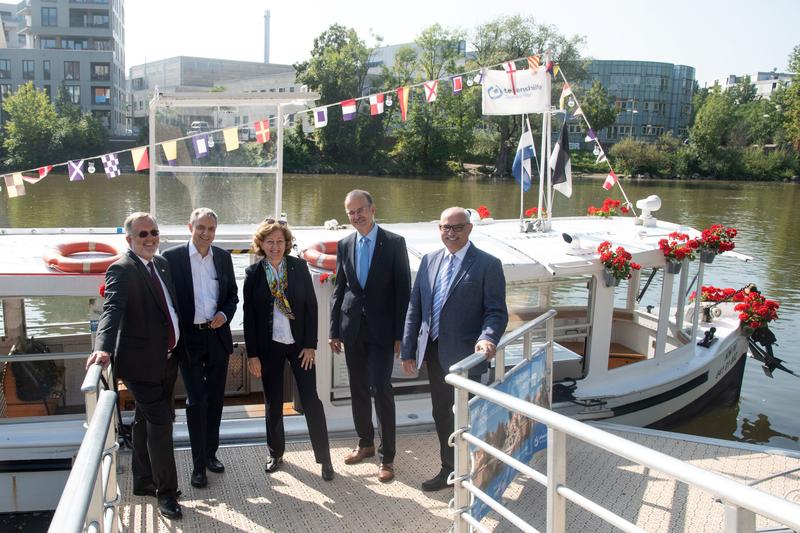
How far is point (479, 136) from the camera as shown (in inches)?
2135

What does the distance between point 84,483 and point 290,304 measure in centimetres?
250

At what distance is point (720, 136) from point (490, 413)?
219 ft

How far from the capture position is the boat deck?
4102 mm

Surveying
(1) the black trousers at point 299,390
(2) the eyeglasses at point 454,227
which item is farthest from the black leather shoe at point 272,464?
(2) the eyeglasses at point 454,227

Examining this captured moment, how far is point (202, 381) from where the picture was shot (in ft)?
14.0

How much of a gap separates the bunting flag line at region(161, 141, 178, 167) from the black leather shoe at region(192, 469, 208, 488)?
3.24 m

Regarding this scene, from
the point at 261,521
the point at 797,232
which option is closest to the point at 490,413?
the point at 261,521

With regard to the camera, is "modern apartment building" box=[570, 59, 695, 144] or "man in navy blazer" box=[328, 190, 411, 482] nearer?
"man in navy blazer" box=[328, 190, 411, 482]

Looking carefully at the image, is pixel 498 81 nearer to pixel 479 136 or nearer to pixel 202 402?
pixel 202 402

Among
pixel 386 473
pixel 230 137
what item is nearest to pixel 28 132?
pixel 230 137

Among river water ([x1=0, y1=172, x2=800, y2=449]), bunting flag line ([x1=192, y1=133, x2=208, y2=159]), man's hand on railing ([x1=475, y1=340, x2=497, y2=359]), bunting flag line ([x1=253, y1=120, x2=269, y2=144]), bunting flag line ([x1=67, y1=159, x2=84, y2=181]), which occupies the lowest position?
river water ([x1=0, y1=172, x2=800, y2=449])

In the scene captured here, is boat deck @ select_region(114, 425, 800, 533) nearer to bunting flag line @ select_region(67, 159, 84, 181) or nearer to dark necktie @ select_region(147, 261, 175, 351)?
dark necktie @ select_region(147, 261, 175, 351)

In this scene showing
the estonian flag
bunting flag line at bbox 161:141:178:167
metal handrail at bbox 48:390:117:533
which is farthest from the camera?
the estonian flag

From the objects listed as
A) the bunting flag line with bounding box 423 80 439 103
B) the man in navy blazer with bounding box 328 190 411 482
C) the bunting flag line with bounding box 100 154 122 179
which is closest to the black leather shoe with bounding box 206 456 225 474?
the man in navy blazer with bounding box 328 190 411 482
